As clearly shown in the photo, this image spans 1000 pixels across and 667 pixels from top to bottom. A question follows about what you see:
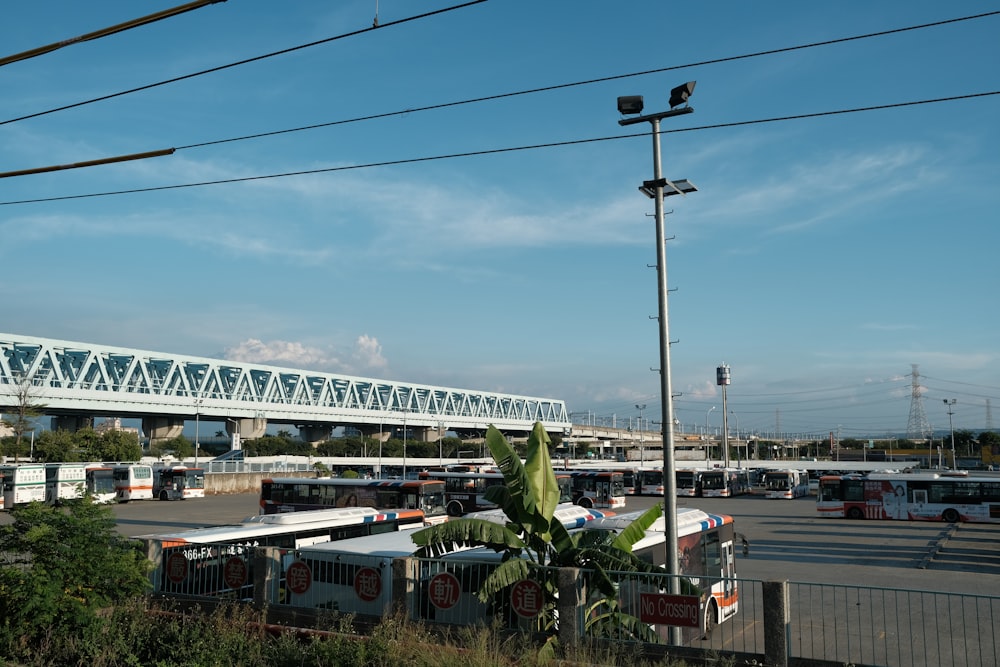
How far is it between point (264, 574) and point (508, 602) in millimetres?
4666

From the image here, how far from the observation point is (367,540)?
16.1m

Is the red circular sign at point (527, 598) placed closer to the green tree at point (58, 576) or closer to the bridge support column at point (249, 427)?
the green tree at point (58, 576)

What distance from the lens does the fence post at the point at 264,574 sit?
14.1 m

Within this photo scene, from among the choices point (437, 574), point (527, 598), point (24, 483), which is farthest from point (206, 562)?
point (24, 483)

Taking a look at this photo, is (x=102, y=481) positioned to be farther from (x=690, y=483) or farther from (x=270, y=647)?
(x=270, y=647)

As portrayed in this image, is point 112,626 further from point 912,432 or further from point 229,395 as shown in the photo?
point 912,432

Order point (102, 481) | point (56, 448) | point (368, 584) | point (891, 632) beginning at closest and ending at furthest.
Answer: point (368, 584) → point (891, 632) → point (102, 481) → point (56, 448)

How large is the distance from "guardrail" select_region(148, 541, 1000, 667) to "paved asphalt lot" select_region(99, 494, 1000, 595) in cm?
601

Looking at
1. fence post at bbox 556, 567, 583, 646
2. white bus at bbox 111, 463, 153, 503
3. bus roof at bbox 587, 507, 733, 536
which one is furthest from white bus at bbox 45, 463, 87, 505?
fence post at bbox 556, 567, 583, 646

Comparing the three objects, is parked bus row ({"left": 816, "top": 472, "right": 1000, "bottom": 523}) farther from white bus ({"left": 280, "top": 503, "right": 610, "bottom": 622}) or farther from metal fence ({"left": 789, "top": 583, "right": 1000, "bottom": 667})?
white bus ({"left": 280, "top": 503, "right": 610, "bottom": 622})

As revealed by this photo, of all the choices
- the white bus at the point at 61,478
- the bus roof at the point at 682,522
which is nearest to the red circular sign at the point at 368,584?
the bus roof at the point at 682,522

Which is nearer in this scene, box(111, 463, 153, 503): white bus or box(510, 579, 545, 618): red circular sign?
box(510, 579, 545, 618): red circular sign

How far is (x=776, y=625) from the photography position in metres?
10.5

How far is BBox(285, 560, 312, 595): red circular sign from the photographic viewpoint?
14.1 meters
